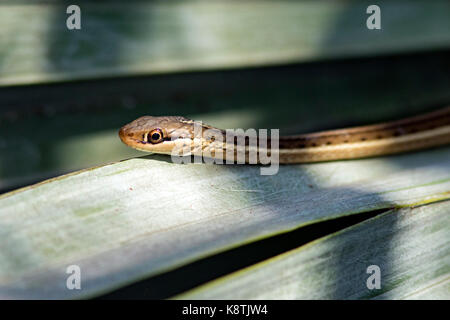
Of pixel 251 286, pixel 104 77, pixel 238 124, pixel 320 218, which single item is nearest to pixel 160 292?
pixel 251 286

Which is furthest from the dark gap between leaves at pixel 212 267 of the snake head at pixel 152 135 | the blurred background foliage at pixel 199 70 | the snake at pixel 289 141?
the blurred background foliage at pixel 199 70

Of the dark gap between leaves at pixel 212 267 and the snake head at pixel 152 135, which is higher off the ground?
the snake head at pixel 152 135

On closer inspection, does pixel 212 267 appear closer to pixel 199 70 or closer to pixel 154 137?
pixel 154 137

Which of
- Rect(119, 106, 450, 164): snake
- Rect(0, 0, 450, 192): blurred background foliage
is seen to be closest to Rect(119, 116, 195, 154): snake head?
Rect(119, 106, 450, 164): snake

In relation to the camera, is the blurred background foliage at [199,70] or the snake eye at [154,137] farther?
the blurred background foliage at [199,70]

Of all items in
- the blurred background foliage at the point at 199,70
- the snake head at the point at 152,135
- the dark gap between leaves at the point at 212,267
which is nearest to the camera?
the dark gap between leaves at the point at 212,267

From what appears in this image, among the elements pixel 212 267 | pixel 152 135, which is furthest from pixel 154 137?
pixel 212 267

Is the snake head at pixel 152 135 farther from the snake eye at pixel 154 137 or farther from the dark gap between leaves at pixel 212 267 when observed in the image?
the dark gap between leaves at pixel 212 267
